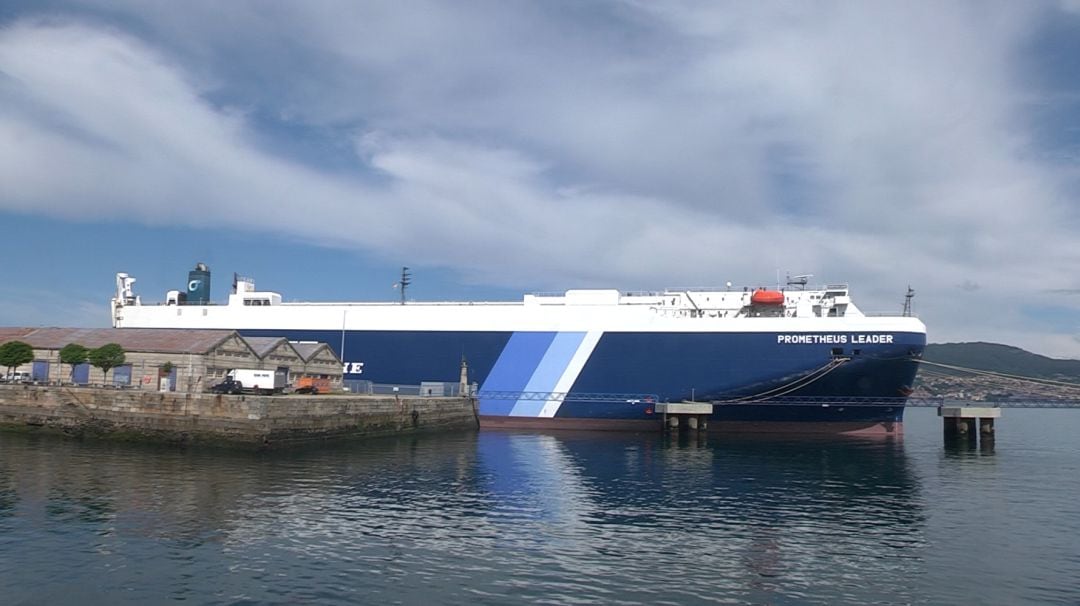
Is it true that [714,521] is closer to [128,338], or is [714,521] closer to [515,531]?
[515,531]

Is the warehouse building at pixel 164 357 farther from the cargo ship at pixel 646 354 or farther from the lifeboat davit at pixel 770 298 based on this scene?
the lifeboat davit at pixel 770 298

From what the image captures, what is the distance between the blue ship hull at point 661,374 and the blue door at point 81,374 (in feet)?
60.8

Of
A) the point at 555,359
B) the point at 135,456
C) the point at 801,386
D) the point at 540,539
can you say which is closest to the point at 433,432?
the point at 555,359

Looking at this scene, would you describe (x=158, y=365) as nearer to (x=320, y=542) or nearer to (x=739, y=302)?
(x=320, y=542)

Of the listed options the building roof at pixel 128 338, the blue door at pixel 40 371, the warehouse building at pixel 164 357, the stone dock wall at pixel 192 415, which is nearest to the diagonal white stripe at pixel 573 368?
the stone dock wall at pixel 192 415

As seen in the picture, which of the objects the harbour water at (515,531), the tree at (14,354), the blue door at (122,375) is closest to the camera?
the harbour water at (515,531)

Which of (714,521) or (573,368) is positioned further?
(573,368)

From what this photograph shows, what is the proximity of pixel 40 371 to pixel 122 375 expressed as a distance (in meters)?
6.85

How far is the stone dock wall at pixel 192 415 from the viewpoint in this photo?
3600 cm

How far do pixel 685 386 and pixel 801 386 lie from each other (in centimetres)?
774

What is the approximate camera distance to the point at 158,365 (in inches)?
1778

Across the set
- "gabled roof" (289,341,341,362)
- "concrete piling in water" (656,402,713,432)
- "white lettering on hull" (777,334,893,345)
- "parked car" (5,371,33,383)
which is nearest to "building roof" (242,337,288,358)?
"gabled roof" (289,341,341,362)

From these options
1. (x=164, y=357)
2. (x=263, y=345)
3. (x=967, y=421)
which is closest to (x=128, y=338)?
(x=164, y=357)

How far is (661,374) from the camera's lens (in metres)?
51.5
